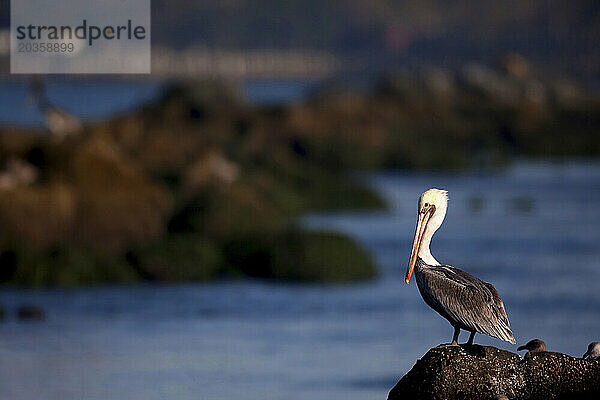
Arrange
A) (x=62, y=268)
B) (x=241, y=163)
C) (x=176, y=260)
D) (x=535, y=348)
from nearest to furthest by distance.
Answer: (x=535, y=348), (x=62, y=268), (x=176, y=260), (x=241, y=163)

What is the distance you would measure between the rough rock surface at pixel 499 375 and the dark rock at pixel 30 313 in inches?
555

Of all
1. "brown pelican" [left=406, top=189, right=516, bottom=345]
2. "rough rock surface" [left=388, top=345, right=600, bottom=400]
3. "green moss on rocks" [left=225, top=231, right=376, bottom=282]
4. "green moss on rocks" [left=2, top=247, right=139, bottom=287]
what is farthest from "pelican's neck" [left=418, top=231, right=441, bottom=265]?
"green moss on rocks" [left=2, top=247, right=139, bottom=287]

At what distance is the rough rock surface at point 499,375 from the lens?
752cm

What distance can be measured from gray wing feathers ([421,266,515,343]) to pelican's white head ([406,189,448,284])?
0.62 feet

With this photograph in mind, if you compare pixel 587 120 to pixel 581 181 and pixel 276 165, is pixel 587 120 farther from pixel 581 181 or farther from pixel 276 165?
pixel 276 165

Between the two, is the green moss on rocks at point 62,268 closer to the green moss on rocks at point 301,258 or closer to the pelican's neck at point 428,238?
the green moss on rocks at point 301,258

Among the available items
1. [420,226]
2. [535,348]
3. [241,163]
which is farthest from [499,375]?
[241,163]

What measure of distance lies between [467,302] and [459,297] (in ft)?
0.17

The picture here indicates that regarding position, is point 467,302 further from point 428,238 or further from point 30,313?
point 30,313

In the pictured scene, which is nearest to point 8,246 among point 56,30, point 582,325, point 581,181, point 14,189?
point 14,189

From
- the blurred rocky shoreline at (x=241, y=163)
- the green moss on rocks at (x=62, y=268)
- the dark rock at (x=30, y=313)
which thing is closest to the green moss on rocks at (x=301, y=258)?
the blurred rocky shoreline at (x=241, y=163)

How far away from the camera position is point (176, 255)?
70.4 feet

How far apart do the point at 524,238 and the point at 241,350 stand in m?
8.81

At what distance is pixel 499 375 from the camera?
7.55m
